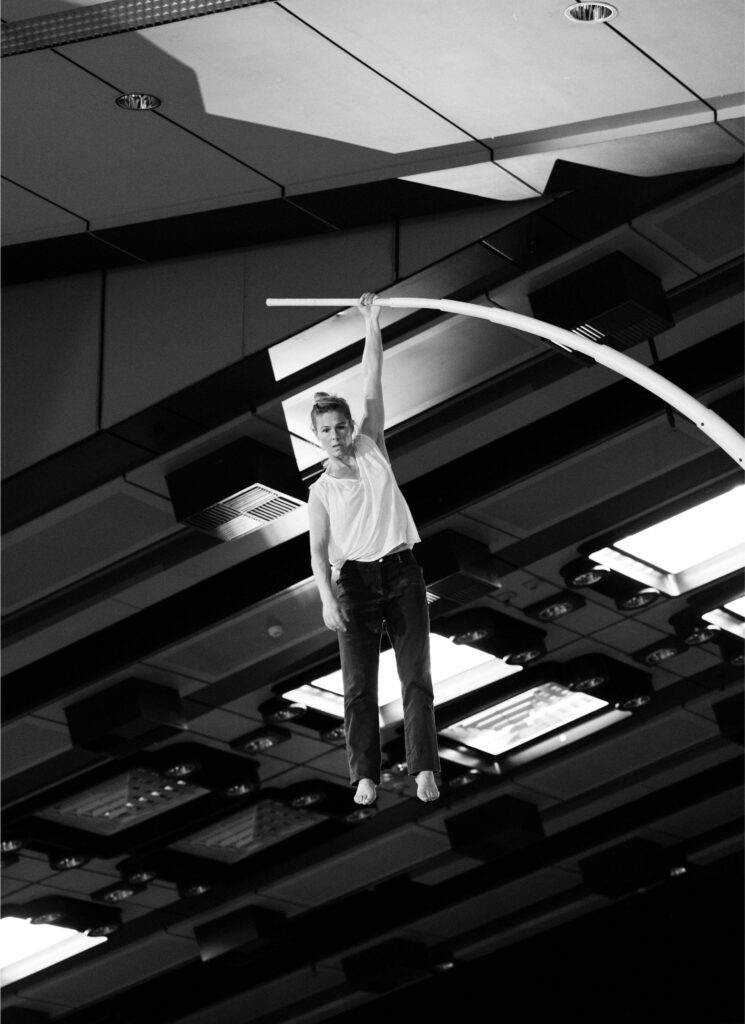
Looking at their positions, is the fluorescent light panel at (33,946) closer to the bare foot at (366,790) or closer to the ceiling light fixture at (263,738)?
the ceiling light fixture at (263,738)

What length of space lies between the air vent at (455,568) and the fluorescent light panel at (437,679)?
1221mm

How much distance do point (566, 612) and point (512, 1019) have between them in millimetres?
9345

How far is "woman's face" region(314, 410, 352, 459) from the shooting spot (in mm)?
7164

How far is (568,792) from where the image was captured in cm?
1847

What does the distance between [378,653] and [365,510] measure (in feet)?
1.80

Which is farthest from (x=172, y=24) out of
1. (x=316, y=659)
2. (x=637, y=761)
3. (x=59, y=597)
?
(x=637, y=761)

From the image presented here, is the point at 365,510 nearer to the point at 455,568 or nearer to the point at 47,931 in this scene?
the point at 455,568

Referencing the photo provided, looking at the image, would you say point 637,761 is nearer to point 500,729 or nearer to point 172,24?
point 500,729

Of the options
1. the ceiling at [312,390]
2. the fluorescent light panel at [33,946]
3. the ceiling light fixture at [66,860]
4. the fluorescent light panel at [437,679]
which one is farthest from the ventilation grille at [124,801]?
the fluorescent light panel at [33,946]

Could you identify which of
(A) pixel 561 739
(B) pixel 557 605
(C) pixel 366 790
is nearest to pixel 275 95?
(C) pixel 366 790

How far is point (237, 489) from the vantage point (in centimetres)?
1074

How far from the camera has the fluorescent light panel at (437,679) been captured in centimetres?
1441

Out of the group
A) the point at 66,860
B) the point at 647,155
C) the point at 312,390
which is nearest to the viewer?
the point at 647,155

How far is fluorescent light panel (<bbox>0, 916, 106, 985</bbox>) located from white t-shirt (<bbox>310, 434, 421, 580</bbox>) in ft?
39.4
